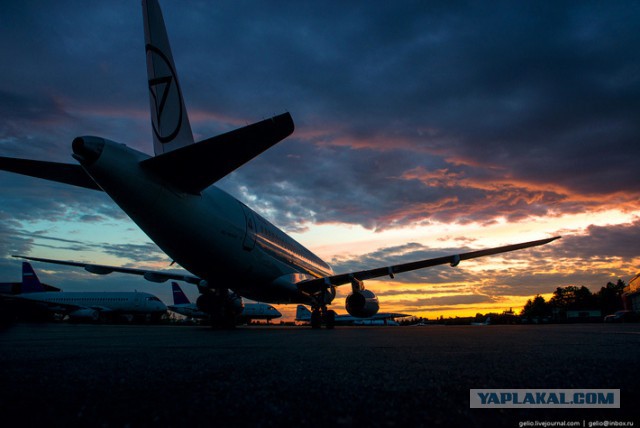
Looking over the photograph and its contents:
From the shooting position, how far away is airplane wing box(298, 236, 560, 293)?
13.5 meters

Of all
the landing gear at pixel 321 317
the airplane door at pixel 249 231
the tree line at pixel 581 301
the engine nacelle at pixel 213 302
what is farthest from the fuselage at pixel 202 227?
the tree line at pixel 581 301

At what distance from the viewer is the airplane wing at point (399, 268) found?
1348 centimetres

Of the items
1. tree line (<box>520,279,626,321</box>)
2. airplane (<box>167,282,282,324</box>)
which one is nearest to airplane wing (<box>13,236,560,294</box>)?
airplane (<box>167,282,282,324</box>)

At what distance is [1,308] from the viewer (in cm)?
900

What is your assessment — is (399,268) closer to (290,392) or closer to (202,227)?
(202,227)

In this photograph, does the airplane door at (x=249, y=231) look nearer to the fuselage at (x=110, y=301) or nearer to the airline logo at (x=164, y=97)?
the airline logo at (x=164, y=97)

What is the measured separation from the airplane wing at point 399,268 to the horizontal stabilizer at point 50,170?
965 centimetres

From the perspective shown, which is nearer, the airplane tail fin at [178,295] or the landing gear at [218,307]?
the landing gear at [218,307]

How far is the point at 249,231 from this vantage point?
472 inches

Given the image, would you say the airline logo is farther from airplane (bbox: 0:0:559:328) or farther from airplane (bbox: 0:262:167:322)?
airplane (bbox: 0:262:167:322)

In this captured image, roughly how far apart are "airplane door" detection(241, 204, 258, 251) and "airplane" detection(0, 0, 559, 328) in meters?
0.03

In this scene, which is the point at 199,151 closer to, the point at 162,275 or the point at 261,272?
the point at 261,272

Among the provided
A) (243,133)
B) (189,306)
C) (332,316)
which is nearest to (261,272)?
(332,316)

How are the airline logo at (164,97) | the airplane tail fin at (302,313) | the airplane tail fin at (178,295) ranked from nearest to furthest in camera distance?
the airline logo at (164,97)
the airplane tail fin at (178,295)
the airplane tail fin at (302,313)
